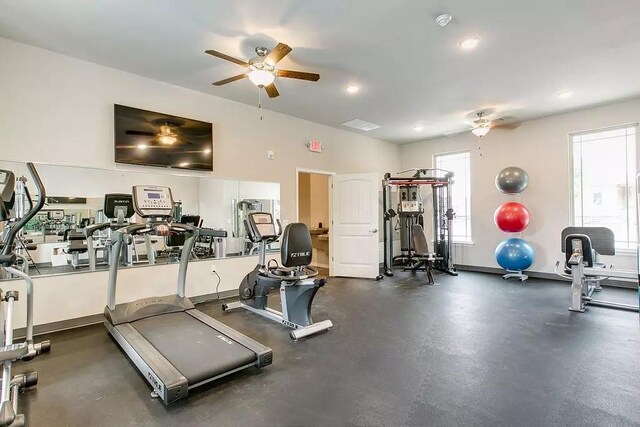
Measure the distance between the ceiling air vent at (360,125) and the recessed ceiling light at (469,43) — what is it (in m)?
2.75

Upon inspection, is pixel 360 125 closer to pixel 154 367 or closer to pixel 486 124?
pixel 486 124

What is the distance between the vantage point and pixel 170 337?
2758 mm

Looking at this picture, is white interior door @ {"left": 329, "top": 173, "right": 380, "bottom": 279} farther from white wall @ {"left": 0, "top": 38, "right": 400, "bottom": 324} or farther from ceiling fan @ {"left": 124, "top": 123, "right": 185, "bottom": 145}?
ceiling fan @ {"left": 124, "top": 123, "right": 185, "bottom": 145}

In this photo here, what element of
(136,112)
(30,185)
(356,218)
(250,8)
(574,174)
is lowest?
(356,218)

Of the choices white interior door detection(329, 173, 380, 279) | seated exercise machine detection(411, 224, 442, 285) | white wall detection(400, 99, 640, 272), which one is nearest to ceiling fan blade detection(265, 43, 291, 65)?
white interior door detection(329, 173, 380, 279)

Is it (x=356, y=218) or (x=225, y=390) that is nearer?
(x=225, y=390)

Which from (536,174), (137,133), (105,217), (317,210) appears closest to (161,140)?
(137,133)

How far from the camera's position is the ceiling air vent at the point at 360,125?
6.09 metres

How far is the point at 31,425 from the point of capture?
1.87 m

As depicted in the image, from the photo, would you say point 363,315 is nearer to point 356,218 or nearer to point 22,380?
point 356,218

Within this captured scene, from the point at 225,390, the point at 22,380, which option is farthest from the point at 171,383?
the point at 22,380

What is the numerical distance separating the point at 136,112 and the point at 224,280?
8.45 feet

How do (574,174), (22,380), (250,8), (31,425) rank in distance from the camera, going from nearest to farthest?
(31,425) → (22,380) → (250,8) → (574,174)

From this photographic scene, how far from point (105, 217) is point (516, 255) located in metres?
6.45
